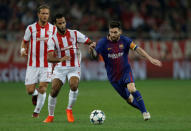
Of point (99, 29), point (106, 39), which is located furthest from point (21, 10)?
point (106, 39)

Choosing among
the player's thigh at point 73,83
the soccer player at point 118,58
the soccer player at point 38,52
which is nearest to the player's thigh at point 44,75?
the soccer player at point 38,52

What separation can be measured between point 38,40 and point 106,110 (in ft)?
8.68

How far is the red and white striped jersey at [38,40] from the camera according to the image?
10.4 metres

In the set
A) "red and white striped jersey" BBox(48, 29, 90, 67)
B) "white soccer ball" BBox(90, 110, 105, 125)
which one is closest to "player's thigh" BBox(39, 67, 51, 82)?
"red and white striped jersey" BBox(48, 29, 90, 67)

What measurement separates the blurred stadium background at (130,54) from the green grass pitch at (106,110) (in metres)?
0.03

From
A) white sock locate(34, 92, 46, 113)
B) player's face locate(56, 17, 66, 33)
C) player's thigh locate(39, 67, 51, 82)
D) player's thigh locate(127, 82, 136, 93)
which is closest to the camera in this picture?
player's face locate(56, 17, 66, 33)

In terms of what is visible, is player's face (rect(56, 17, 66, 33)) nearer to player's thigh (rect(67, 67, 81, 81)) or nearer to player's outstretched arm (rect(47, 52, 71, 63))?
player's outstretched arm (rect(47, 52, 71, 63))

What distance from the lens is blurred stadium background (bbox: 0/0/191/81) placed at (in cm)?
2112

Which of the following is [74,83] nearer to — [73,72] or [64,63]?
[73,72]

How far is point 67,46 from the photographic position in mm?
9375

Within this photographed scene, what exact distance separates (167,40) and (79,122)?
14599 millimetres

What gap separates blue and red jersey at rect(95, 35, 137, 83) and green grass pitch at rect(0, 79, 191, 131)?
0.93m

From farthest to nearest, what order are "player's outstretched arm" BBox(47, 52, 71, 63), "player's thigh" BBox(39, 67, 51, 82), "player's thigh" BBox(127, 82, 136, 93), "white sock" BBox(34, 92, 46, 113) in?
"player's thigh" BBox(39, 67, 51, 82) < "white sock" BBox(34, 92, 46, 113) < "player's thigh" BBox(127, 82, 136, 93) < "player's outstretched arm" BBox(47, 52, 71, 63)

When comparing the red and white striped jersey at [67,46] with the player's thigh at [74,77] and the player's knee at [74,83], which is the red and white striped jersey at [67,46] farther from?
the player's knee at [74,83]
